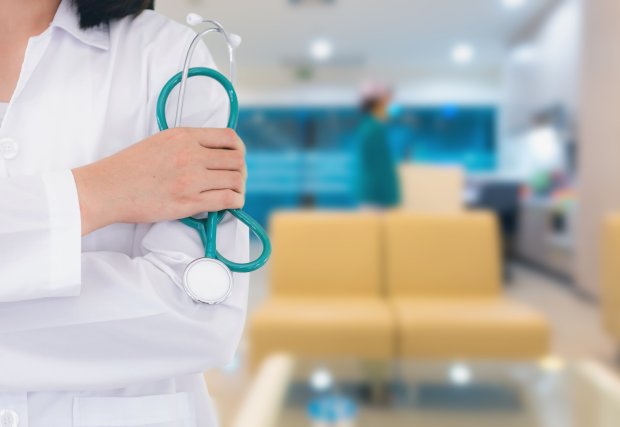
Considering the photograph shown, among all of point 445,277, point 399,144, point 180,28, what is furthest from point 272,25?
point 180,28

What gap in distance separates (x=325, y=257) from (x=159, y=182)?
2.82 m

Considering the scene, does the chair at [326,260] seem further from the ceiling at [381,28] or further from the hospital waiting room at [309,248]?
the ceiling at [381,28]

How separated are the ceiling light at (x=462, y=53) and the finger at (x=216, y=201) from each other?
8.66 meters

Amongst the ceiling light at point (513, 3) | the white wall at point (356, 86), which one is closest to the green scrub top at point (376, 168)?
the ceiling light at point (513, 3)

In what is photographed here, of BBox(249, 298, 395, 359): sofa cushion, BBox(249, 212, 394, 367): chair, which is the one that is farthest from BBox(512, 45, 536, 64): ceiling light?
BBox(249, 298, 395, 359): sofa cushion

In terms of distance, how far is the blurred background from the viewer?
2.04 m

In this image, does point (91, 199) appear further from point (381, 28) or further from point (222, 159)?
point (381, 28)

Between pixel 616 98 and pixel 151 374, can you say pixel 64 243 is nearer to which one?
pixel 151 374

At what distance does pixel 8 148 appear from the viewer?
61 centimetres

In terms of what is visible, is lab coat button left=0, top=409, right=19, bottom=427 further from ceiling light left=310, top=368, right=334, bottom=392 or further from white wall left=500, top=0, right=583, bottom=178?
white wall left=500, top=0, right=583, bottom=178

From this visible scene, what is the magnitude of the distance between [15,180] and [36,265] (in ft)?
0.25

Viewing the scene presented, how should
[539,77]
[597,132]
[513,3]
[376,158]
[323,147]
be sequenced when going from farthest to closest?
[323,147], [539,77], [513,3], [597,132], [376,158]

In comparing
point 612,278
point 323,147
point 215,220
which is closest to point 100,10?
point 215,220

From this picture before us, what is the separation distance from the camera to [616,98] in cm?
480
